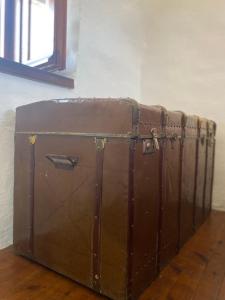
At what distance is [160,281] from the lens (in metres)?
1.08

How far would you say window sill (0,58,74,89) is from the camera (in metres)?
1.25

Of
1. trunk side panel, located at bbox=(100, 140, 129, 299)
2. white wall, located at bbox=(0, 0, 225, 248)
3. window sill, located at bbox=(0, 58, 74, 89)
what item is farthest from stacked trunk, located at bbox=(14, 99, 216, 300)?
white wall, located at bbox=(0, 0, 225, 248)

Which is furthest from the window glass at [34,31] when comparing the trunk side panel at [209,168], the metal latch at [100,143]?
the trunk side panel at [209,168]

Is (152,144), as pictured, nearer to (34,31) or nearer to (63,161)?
(63,161)

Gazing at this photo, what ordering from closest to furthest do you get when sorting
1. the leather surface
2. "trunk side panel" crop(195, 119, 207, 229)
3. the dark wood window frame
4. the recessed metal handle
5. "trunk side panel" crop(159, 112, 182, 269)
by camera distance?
the recessed metal handle → "trunk side panel" crop(159, 112, 182, 269) → the leather surface → the dark wood window frame → "trunk side panel" crop(195, 119, 207, 229)

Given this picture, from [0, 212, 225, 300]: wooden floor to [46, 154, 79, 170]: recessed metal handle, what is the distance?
1.60 feet

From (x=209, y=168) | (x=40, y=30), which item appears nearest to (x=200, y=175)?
(x=209, y=168)

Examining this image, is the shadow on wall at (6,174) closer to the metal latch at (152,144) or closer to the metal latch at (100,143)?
the metal latch at (100,143)

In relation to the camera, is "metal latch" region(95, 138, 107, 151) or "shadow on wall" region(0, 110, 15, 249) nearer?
A: "metal latch" region(95, 138, 107, 151)

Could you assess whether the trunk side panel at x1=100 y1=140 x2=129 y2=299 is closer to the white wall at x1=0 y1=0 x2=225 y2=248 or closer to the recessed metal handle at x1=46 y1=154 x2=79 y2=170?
the recessed metal handle at x1=46 y1=154 x2=79 y2=170

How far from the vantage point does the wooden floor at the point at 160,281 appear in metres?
0.98

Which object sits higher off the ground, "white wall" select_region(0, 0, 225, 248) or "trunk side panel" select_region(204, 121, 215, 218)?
"white wall" select_region(0, 0, 225, 248)

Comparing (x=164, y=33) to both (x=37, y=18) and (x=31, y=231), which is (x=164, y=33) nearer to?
(x=37, y=18)

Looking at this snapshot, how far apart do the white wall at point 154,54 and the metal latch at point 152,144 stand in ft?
2.63
